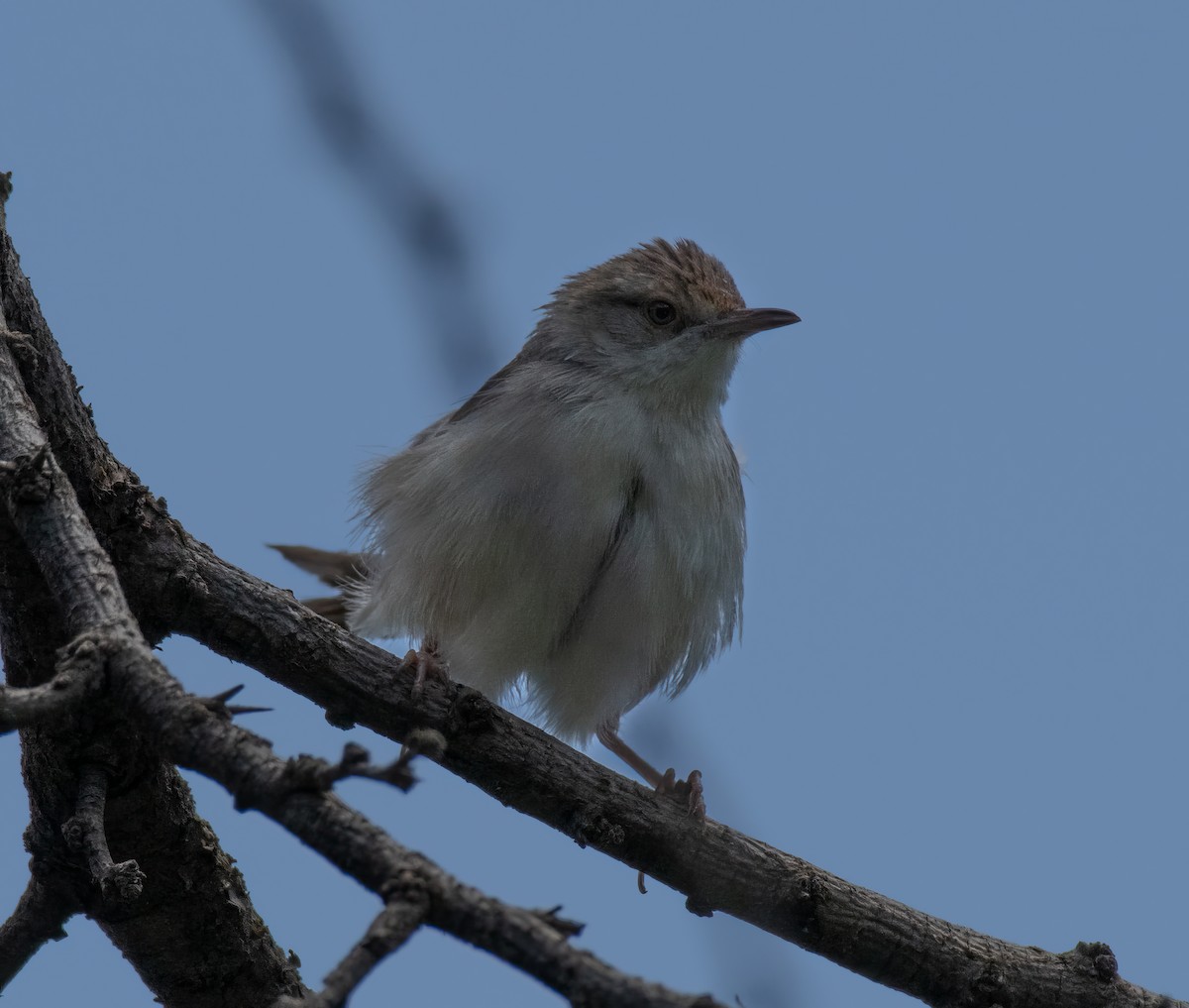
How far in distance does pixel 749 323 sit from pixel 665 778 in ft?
7.38

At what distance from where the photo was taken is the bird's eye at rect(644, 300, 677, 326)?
259 inches

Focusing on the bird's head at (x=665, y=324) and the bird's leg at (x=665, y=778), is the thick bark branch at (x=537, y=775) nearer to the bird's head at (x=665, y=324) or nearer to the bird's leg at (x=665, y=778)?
the bird's leg at (x=665, y=778)

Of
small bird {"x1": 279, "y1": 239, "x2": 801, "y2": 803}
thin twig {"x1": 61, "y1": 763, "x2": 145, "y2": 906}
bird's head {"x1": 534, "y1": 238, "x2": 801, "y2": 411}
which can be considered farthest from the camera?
bird's head {"x1": 534, "y1": 238, "x2": 801, "y2": 411}

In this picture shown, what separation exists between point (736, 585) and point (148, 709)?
4.03 m

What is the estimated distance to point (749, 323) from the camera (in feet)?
20.9

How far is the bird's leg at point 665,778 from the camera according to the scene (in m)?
5.11

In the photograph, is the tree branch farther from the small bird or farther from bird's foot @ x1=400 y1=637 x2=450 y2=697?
the small bird

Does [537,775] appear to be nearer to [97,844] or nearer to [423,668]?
[423,668]

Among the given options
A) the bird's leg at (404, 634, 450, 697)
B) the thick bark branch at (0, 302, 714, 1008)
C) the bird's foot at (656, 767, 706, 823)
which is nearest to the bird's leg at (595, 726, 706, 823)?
the bird's foot at (656, 767, 706, 823)

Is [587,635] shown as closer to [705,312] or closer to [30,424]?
[705,312]

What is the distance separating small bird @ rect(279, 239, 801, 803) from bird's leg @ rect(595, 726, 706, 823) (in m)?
0.10

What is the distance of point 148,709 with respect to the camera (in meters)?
2.72

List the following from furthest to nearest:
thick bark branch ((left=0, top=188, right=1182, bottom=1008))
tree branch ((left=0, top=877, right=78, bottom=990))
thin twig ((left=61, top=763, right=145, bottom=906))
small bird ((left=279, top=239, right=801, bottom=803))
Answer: small bird ((left=279, top=239, right=801, bottom=803)) → thick bark branch ((left=0, top=188, right=1182, bottom=1008)) → tree branch ((left=0, top=877, right=78, bottom=990)) → thin twig ((left=61, top=763, right=145, bottom=906))

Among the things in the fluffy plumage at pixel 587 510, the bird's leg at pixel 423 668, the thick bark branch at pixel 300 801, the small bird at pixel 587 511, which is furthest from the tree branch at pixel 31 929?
the fluffy plumage at pixel 587 510
